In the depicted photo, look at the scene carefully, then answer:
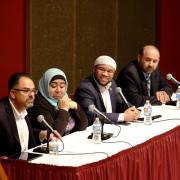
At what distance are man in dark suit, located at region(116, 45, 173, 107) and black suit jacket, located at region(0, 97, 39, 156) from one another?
1941 millimetres

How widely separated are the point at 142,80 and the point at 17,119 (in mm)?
2122

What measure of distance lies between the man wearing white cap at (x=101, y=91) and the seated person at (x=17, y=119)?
84cm

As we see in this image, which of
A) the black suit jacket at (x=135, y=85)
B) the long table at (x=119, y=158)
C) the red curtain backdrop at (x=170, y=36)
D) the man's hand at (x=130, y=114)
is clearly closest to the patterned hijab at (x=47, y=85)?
the long table at (x=119, y=158)

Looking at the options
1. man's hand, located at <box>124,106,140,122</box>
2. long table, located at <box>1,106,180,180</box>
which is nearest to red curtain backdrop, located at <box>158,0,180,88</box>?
long table, located at <box>1,106,180,180</box>

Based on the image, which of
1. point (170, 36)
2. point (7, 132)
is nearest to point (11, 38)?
point (7, 132)

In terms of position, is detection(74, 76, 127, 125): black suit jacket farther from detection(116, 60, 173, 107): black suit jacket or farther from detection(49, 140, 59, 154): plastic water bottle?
detection(49, 140, 59, 154): plastic water bottle

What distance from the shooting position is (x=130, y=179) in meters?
3.38

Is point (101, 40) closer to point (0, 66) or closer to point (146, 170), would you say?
point (0, 66)

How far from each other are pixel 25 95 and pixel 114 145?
711mm

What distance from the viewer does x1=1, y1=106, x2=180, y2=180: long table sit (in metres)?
2.95

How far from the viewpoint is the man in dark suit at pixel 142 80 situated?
5227 mm

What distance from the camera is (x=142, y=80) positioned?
17.7ft

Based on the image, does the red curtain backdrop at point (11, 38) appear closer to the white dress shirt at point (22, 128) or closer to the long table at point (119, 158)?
the long table at point (119, 158)

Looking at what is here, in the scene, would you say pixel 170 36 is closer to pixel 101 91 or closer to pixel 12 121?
pixel 101 91
